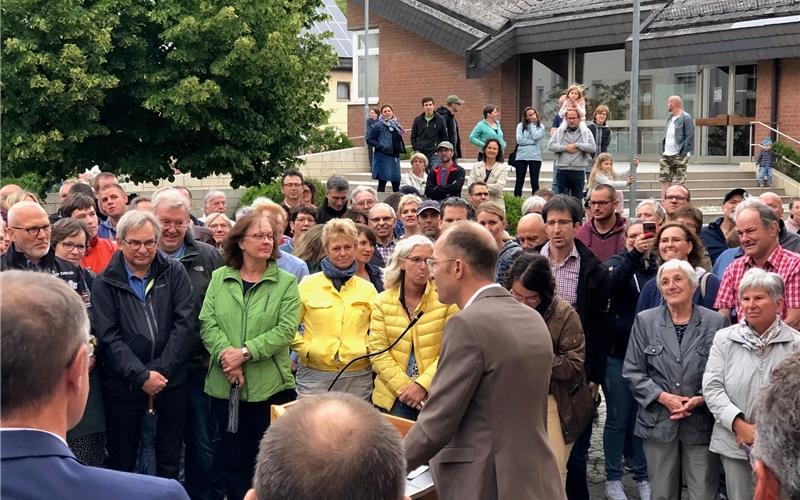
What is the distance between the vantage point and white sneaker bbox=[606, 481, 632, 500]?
746 cm

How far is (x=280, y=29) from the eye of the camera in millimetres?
18141

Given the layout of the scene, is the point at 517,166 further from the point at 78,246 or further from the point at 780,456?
the point at 780,456

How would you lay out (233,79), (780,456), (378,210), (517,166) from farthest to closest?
(517,166), (233,79), (378,210), (780,456)

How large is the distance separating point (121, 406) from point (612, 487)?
3599 millimetres

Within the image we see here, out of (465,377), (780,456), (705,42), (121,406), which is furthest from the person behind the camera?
(705,42)

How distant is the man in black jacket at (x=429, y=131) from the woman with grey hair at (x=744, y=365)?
43.5 ft

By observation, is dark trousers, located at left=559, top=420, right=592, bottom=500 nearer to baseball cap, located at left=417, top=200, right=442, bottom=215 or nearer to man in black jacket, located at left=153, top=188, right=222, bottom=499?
man in black jacket, located at left=153, top=188, right=222, bottom=499

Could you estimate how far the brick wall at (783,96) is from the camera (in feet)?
75.7

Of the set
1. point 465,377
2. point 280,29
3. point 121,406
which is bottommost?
point 121,406

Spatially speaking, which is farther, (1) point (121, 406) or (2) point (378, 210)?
(2) point (378, 210)

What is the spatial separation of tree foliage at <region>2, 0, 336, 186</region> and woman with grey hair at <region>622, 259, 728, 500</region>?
11.7 meters

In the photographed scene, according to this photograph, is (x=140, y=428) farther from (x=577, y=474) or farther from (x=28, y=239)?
(x=577, y=474)

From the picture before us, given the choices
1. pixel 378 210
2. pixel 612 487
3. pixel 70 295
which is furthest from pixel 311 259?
pixel 70 295

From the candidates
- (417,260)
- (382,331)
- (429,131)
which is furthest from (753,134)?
(382,331)
